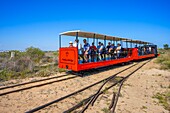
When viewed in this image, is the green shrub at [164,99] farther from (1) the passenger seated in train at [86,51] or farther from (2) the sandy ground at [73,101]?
(1) the passenger seated in train at [86,51]

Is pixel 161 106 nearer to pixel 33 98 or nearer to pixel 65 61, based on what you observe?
pixel 33 98

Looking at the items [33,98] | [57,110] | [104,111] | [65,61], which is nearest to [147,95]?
[104,111]

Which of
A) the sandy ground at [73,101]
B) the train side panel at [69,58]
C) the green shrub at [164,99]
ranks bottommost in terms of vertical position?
the green shrub at [164,99]

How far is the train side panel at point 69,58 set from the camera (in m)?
9.41

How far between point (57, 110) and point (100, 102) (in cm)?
163

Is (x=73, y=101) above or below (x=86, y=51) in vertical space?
below

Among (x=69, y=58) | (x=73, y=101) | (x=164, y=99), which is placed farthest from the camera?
(x=69, y=58)

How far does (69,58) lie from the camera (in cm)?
995

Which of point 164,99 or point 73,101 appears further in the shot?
point 164,99

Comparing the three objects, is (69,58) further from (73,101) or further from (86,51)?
(73,101)

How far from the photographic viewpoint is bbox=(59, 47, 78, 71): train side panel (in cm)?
941

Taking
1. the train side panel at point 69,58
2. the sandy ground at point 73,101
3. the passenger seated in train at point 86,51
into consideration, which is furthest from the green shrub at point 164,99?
the passenger seated in train at point 86,51

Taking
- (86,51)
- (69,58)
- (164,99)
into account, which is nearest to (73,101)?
(164,99)

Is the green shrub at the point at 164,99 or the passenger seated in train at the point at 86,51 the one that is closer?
the green shrub at the point at 164,99
